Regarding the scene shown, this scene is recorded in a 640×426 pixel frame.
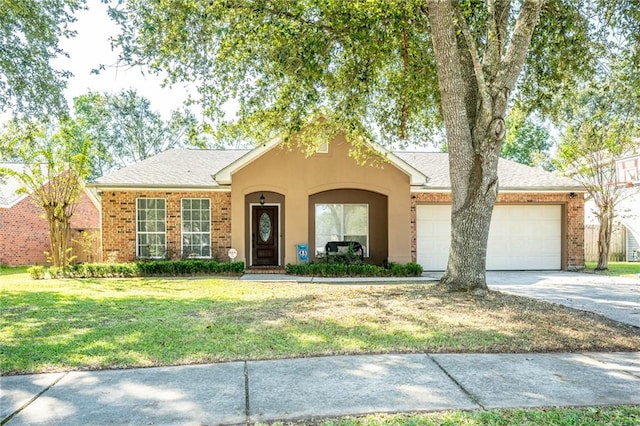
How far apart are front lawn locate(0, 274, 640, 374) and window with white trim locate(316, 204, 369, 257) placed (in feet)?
20.0

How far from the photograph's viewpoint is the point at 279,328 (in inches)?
240

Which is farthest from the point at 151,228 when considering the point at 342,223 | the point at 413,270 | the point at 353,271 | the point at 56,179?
the point at 413,270

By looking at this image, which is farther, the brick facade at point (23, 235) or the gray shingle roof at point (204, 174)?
the brick facade at point (23, 235)

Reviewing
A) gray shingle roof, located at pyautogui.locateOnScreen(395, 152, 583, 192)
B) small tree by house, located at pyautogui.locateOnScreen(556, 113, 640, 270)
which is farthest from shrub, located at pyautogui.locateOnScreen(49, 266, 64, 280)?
small tree by house, located at pyautogui.locateOnScreen(556, 113, 640, 270)

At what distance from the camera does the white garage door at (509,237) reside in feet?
51.4

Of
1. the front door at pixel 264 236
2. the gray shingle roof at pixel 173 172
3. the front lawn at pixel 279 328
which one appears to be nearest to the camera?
the front lawn at pixel 279 328

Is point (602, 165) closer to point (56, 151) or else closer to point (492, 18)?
point (492, 18)

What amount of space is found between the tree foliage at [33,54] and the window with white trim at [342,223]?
337 inches

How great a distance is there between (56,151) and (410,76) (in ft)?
39.0

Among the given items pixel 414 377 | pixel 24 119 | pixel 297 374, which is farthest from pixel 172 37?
pixel 414 377

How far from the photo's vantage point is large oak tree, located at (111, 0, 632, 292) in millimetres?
7832

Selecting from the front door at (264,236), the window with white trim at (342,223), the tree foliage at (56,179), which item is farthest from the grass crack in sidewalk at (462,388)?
the tree foliage at (56,179)

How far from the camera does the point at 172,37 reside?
26.3 ft

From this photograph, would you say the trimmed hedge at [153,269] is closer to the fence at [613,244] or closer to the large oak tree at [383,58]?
the large oak tree at [383,58]
